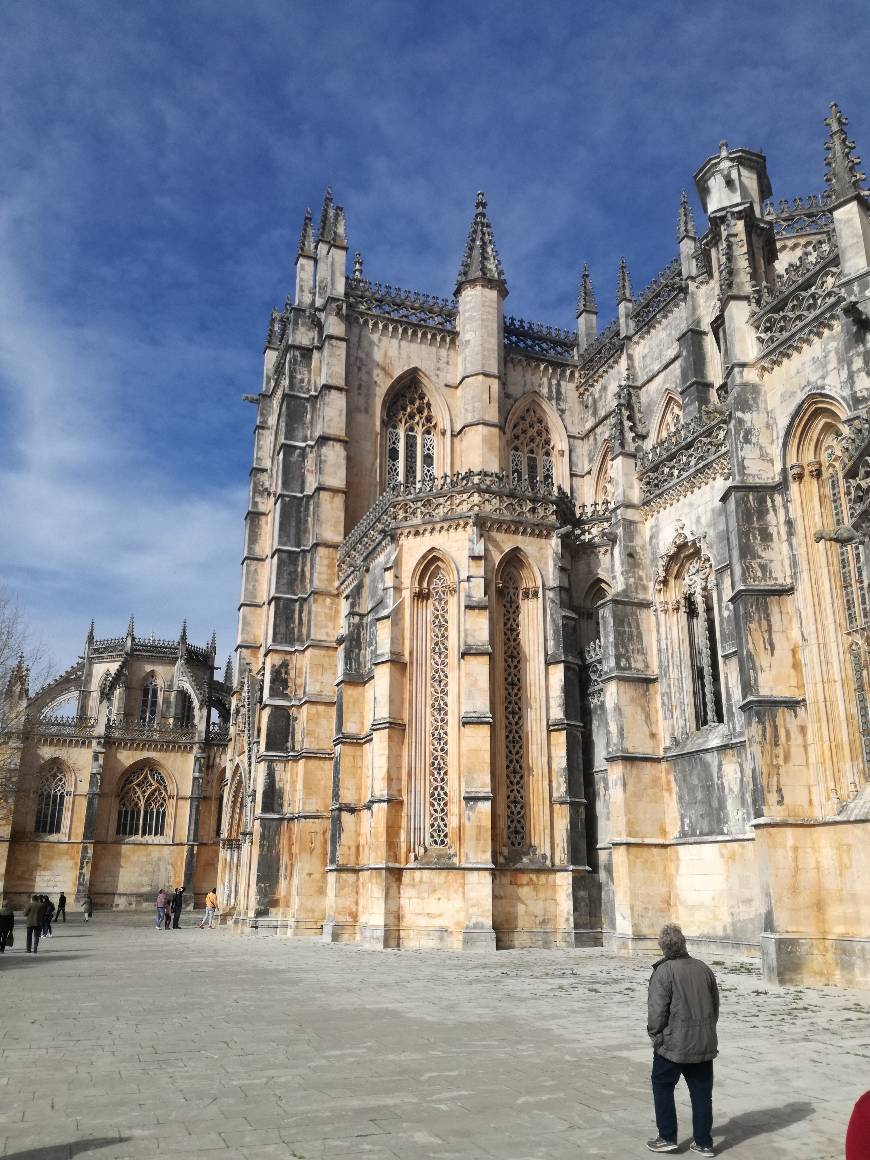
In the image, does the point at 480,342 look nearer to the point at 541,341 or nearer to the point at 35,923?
the point at 541,341

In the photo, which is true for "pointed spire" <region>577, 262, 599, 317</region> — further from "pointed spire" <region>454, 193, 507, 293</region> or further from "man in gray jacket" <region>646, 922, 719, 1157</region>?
"man in gray jacket" <region>646, 922, 719, 1157</region>

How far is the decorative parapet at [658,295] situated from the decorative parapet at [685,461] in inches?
376

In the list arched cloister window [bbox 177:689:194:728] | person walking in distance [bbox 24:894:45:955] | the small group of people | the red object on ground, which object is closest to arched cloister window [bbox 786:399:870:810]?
the red object on ground

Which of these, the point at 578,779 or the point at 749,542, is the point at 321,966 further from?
the point at 749,542

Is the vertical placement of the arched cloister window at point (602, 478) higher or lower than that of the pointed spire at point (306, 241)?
lower

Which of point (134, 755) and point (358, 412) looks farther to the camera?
point (134, 755)

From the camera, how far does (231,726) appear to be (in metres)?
41.0

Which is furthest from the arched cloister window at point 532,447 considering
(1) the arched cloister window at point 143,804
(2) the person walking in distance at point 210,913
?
(1) the arched cloister window at point 143,804

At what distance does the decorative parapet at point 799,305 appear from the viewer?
16.1m

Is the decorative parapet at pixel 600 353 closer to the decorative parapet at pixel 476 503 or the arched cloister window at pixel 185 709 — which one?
the decorative parapet at pixel 476 503

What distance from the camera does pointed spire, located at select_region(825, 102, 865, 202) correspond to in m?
15.6

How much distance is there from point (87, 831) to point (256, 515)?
886 inches

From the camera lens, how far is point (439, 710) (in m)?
23.5

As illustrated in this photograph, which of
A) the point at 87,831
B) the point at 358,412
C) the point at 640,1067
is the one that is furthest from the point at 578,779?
the point at 87,831
